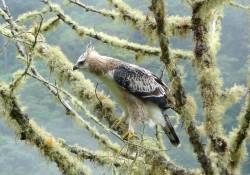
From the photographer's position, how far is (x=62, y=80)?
4.92 m

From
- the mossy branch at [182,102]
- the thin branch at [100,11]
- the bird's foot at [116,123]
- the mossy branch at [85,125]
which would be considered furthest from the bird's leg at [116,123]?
the mossy branch at [182,102]

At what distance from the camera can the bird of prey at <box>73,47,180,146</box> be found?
17.7 feet

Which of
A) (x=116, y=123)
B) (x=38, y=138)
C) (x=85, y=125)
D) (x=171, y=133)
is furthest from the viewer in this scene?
(x=171, y=133)

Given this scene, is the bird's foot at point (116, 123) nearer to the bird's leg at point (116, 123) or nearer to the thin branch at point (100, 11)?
the bird's leg at point (116, 123)

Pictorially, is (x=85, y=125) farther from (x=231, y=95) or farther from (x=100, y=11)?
(x=100, y=11)

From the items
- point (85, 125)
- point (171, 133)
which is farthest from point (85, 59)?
point (85, 125)

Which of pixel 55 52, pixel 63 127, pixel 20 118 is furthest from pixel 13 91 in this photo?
pixel 63 127

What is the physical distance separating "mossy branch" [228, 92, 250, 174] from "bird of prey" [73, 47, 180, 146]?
975 mm

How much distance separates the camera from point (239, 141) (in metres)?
4.28

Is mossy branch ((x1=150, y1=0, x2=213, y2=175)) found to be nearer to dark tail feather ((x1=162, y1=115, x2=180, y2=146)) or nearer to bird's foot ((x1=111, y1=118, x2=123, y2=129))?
bird's foot ((x1=111, y1=118, x2=123, y2=129))

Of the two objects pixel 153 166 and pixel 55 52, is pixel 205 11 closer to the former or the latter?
pixel 153 166

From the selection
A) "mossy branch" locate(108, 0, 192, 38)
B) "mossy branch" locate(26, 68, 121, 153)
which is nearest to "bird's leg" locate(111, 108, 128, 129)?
"mossy branch" locate(26, 68, 121, 153)

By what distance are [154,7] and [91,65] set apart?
6.83ft

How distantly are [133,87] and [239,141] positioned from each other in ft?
4.60
